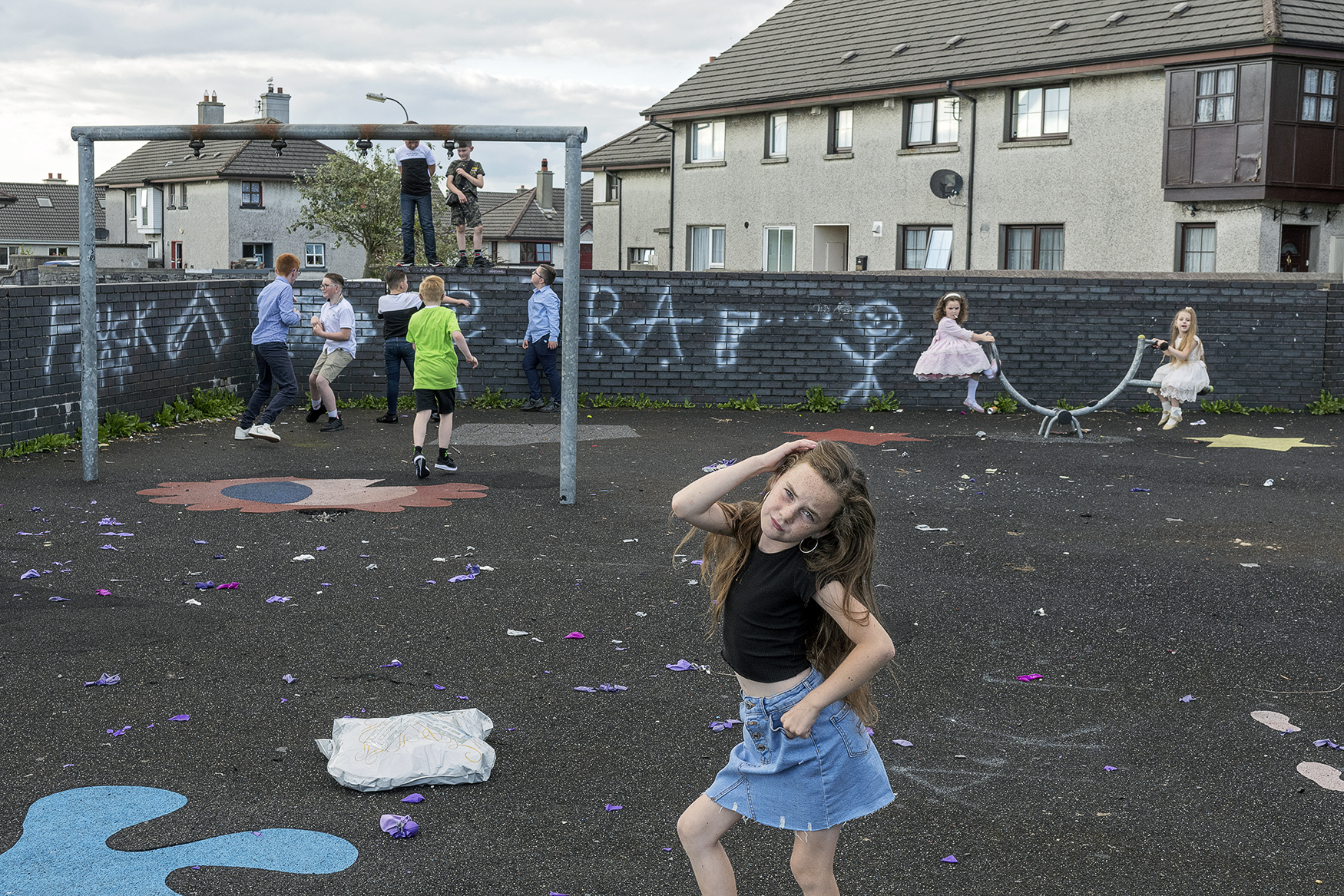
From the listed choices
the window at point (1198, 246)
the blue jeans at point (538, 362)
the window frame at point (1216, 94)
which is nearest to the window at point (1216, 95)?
the window frame at point (1216, 94)

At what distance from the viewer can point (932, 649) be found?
610cm

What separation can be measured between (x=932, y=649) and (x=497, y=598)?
2.30 m

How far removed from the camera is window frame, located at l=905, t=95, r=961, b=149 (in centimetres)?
2831

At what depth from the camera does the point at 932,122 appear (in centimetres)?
2886

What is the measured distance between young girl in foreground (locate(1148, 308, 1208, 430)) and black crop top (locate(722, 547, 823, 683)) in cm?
1272

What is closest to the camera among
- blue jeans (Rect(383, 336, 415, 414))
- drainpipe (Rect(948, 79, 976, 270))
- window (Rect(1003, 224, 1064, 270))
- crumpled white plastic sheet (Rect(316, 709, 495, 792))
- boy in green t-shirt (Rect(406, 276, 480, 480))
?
crumpled white plastic sheet (Rect(316, 709, 495, 792))

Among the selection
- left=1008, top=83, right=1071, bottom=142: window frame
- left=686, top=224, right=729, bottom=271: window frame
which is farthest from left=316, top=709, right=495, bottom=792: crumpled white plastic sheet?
left=686, top=224, right=729, bottom=271: window frame

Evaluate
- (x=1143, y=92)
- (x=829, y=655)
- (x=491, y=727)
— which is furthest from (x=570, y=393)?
(x=1143, y=92)

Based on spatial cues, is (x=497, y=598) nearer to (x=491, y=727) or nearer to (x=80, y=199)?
(x=491, y=727)

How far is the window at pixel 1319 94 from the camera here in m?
23.7

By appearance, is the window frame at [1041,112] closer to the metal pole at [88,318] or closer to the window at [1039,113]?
the window at [1039,113]

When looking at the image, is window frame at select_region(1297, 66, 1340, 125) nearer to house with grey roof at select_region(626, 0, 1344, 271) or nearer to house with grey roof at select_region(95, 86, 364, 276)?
house with grey roof at select_region(626, 0, 1344, 271)

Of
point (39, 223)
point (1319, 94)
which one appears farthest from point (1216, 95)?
point (39, 223)

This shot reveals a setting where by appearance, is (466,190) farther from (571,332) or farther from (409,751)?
(409,751)
